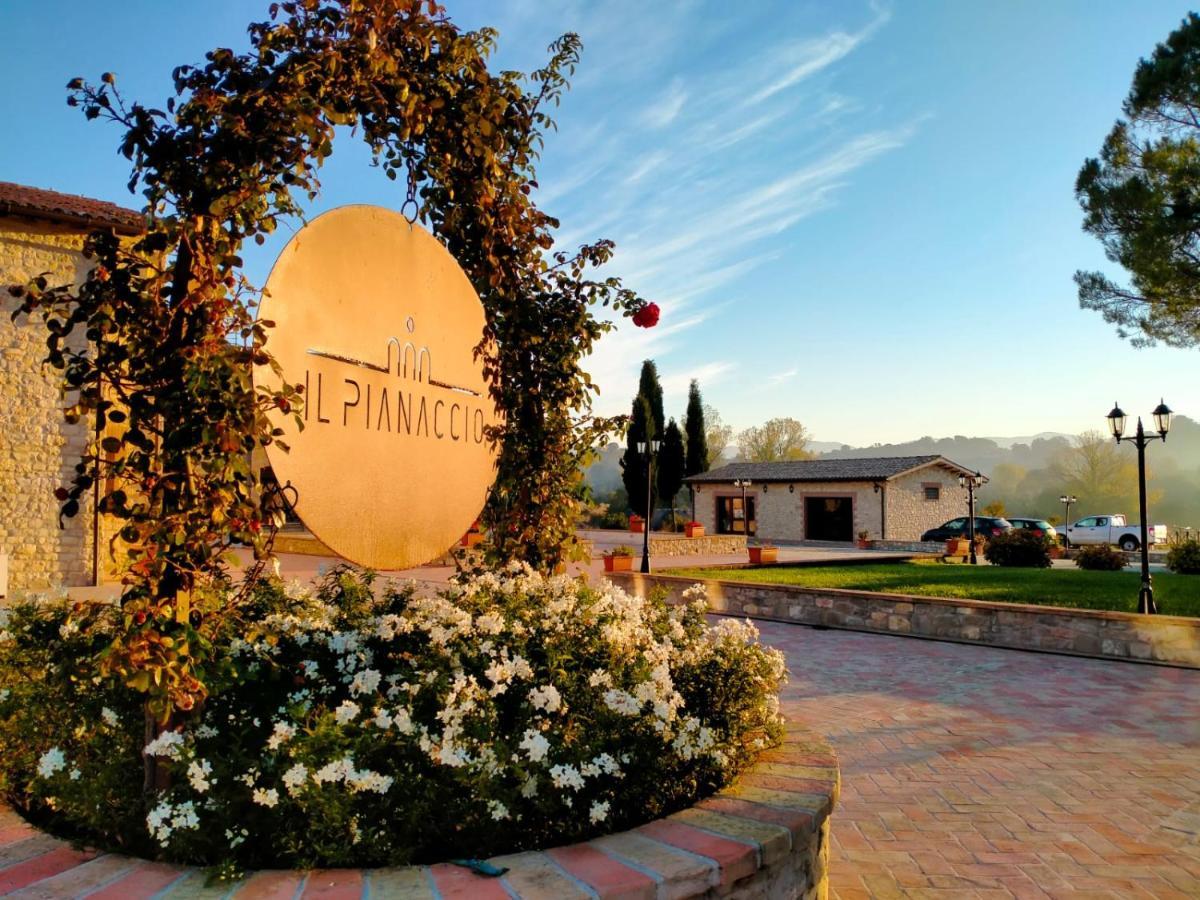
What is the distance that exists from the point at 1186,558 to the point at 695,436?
2792 centimetres

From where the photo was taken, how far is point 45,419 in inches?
566

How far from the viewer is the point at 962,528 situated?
32.3m

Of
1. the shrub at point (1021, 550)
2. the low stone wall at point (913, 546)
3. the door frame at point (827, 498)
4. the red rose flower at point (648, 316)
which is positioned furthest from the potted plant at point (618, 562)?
the door frame at point (827, 498)

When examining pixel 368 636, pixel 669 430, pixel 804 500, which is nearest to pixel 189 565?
pixel 368 636

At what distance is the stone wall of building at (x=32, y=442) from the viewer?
13977 millimetres

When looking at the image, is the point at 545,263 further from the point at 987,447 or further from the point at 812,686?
the point at 987,447

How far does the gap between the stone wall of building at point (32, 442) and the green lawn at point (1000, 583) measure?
12.6 meters

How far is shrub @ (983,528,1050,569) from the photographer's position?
825 inches

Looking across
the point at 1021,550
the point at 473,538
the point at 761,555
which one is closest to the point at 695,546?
the point at 761,555

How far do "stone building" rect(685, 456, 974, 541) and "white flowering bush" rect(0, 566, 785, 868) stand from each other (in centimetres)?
3210

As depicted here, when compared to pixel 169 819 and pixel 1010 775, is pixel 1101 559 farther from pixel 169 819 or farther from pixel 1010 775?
pixel 169 819

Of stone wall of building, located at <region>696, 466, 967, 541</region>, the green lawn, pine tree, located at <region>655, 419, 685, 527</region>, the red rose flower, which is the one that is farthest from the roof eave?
pine tree, located at <region>655, 419, 685, 527</region>

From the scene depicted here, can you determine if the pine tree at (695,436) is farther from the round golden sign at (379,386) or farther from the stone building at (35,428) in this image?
the round golden sign at (379,386)

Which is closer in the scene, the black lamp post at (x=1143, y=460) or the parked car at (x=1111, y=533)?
the black lamp post at (x=1143, y=460)
